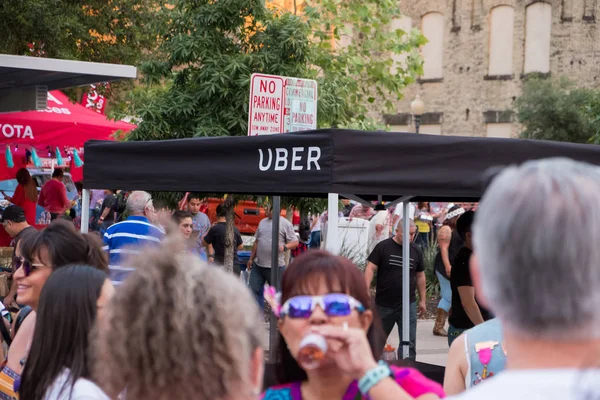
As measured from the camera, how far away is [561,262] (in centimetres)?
144

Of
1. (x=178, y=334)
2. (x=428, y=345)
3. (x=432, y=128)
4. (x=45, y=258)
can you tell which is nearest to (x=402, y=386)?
(x=178, y=334)

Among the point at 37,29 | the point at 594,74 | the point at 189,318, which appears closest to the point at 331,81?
the point at 37,29

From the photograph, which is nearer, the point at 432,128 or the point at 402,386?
the point at 402,386

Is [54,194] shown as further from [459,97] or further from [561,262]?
[459,97]

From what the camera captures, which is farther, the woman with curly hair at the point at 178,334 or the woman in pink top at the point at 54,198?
the woman in pink top at the point at 54,198

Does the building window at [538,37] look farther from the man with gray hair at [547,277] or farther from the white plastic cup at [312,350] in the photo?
the man with gray hair at [547,277]

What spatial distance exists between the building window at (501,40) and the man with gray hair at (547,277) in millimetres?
40159

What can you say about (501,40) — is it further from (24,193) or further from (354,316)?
(354,316)

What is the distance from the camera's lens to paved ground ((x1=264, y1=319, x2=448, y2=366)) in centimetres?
1111

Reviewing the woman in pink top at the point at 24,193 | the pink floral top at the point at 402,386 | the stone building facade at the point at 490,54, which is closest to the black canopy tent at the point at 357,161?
the pink floral top at the point at 402,386

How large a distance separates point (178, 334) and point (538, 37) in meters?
40.4

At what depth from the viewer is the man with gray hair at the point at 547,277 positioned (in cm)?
144

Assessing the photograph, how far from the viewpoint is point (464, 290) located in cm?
652

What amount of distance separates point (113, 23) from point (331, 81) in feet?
17.1
